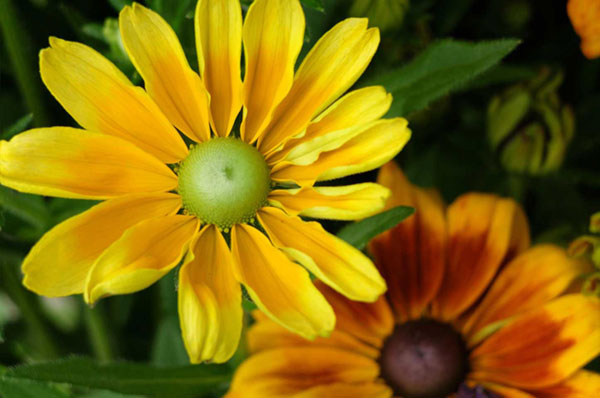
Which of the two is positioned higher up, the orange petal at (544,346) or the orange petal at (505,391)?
the orange petal at (544,346)

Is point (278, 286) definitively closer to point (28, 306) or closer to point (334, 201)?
point (334, 201)

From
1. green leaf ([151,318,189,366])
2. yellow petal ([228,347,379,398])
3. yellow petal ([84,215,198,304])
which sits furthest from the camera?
green leaf ([151,318,189,366])

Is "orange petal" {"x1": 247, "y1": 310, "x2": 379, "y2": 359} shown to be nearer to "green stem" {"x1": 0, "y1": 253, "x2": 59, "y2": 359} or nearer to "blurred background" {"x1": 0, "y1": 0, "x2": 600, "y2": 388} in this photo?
"blurred background" {"x1": 0, "y1": 0, "x2": 600, "y2": 388}

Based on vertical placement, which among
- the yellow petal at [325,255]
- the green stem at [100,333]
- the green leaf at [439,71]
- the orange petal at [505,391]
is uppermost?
the green leaf at [439,71]

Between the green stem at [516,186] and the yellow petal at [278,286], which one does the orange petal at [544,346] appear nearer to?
the green stem at [516,186]

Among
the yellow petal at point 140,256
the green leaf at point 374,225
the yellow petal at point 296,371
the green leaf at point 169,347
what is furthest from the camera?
the green leaf at point 169,347

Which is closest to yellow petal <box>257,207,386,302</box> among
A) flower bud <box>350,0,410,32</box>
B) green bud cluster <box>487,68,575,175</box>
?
flower bud <box>350,0,410,32</box>

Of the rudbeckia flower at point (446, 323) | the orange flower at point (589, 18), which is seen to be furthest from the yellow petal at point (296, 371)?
the orange flower at point (589, 18)
